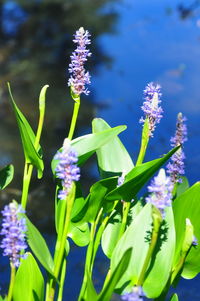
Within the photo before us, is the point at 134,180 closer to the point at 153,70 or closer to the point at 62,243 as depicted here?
the point at 62,243

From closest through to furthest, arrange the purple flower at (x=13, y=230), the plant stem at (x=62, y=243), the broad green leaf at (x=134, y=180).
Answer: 1. the purple flower at (x=13, y=230)
2. the plant stem at (x=62, y=243)
3. the broad green leaf at (x=134, y=180)

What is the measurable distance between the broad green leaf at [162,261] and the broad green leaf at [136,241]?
3cm

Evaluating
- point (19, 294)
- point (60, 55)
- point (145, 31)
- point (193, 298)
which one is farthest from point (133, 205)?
point (145, 31)

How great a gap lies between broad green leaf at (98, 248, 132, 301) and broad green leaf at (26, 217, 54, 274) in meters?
0.10

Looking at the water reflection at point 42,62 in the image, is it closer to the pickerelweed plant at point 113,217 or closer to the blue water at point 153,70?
the blue water at point 153,70

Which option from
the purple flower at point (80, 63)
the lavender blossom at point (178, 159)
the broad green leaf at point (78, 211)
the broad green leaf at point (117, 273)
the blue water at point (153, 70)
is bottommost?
the broad green leaf at point (117, 273)

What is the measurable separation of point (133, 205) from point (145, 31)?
2579 millimetres

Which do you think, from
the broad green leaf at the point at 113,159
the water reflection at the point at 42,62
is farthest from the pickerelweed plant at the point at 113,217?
the water reflection at the point at 42,62

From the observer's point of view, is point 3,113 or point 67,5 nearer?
point 3,113

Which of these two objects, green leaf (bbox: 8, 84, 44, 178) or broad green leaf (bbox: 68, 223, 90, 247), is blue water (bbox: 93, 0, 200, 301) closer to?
broad green leaf (bbox: 68, 223, 90, 247)

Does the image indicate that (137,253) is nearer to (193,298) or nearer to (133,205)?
(133,205)

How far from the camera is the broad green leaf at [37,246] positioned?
3.33 ft

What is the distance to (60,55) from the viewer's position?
11.4 feet

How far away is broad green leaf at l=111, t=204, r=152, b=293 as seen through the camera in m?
1.13
